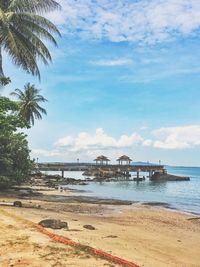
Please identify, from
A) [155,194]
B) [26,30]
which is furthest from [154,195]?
[26,30]

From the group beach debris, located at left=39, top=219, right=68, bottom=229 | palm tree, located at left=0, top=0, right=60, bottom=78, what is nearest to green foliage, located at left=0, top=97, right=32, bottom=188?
palm tree, located at left=0, top=0, right=60, bottom=78

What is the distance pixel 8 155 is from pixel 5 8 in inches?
602

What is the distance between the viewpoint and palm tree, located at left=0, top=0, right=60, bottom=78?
2295 cm

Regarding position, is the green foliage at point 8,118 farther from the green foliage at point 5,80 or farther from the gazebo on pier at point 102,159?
the gazebo on pier at point 102,159

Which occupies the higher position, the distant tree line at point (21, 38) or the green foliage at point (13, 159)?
the distant tree line at point (21, 38)

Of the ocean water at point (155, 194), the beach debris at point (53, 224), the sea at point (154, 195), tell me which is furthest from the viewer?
the ocean water at point (155, 194)

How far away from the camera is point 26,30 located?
2378cm

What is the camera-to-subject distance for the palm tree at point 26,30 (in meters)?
23.0

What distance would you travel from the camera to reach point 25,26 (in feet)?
78.4

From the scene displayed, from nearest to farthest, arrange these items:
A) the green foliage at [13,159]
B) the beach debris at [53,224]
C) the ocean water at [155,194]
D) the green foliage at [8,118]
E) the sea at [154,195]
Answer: the beach debris at [53,224] → the green foliage at [8,118] → the green foliage at [13,159] → the sea at [154,195] → the ocean water at [155,194]

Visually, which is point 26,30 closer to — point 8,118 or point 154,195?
point 8,118

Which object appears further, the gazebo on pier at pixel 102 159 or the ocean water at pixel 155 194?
the gazebo on pier at pixel 102 159

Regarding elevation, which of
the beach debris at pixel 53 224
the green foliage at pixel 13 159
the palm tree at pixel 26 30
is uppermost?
the palm tree at pixel 26 30

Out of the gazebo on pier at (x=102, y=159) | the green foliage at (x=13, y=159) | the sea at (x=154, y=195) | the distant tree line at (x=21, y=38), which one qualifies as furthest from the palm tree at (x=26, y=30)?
the gazebo on pier at (x=102, y=159)
